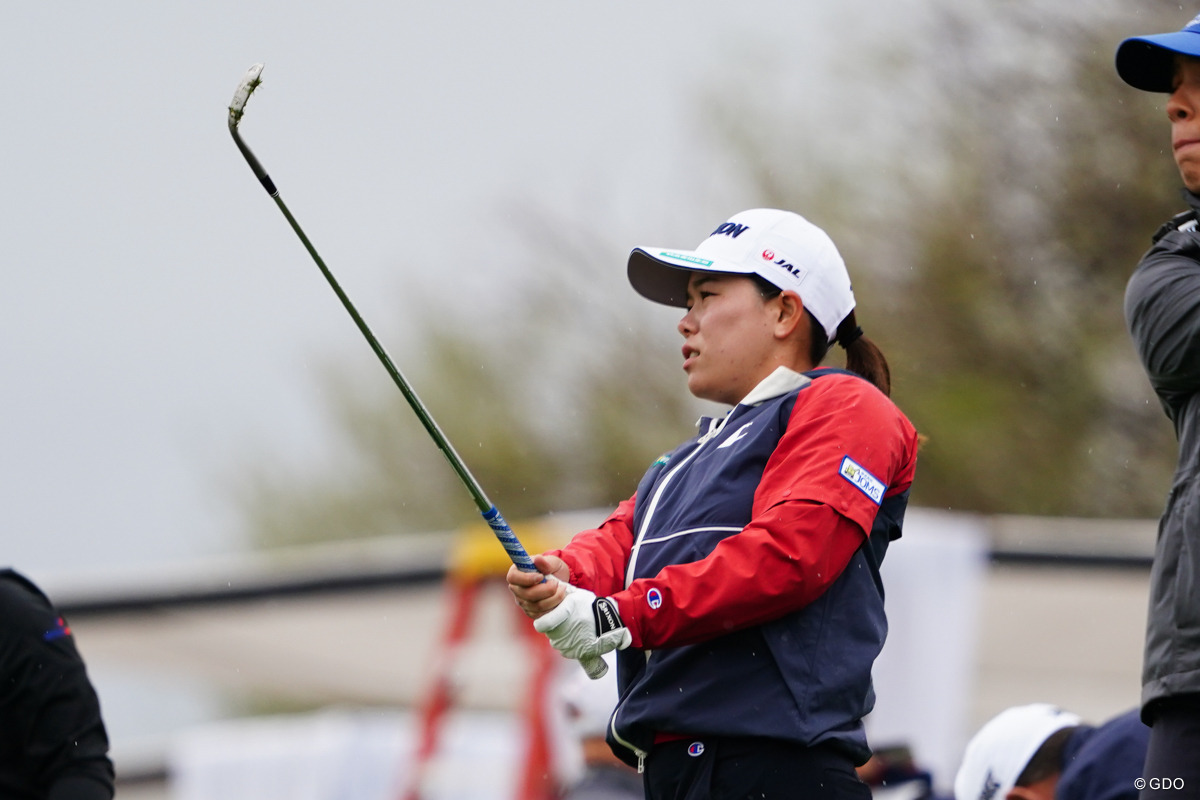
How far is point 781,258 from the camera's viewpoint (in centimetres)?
368

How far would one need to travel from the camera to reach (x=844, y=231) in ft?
60.2

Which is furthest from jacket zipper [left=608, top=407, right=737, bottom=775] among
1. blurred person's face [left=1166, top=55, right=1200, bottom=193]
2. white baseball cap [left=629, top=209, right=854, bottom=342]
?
blurred person's face [left=1166, top=55, right=1200, bottom=193]

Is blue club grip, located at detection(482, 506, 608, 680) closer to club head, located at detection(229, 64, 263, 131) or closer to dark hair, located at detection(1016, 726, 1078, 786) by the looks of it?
club head, located at detection(229, 64, 263, 131)

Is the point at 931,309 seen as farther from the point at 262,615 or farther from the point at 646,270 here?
the point at 646,270

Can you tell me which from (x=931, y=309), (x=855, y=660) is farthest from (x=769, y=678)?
(x=931, y=309)

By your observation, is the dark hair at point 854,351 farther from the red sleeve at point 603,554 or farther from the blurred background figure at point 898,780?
the blurred background figure at point 898,780

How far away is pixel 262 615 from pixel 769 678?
9044 millimetres

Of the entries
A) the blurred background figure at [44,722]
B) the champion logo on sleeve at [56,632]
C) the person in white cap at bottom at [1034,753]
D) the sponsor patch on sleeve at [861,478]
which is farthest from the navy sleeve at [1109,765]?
the champion logo on sleeve at [56,632]

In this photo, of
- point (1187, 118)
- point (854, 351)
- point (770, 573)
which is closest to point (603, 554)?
point (770, 573)

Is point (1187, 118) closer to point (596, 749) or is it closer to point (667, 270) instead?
point (667, 270)

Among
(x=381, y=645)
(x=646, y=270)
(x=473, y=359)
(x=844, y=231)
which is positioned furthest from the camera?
(x=473, y=359)

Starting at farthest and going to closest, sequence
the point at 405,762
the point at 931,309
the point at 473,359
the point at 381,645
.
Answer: the point at 473,359 → the point at 931,309 → the point at 381,645 → the point at 405,762

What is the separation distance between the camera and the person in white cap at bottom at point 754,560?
10.3 ft

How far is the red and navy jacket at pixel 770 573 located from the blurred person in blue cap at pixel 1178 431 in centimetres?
56
